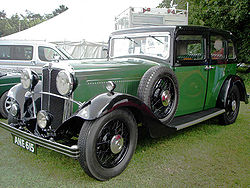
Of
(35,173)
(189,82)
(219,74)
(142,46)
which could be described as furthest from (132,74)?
(219,74)

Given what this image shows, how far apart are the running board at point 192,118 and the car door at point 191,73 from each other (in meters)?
0.10

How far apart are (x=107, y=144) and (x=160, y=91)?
1164mm

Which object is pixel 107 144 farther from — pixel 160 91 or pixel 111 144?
pixel 160 91

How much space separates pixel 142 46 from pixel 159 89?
980 millimetres

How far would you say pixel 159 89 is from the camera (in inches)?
135

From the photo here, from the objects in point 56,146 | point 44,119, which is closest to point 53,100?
point 44,119

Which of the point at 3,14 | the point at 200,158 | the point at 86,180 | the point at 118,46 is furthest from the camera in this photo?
the point at 3,14

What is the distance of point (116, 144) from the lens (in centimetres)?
276

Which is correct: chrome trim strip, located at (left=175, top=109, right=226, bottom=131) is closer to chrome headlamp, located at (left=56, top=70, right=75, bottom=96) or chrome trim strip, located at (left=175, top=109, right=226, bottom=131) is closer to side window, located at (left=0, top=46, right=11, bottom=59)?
chrome headlamp, located at (left=56, top=70, right=75, bottom=96)

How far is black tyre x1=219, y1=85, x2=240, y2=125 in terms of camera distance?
480cm

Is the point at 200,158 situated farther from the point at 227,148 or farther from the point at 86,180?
the point at 86,180

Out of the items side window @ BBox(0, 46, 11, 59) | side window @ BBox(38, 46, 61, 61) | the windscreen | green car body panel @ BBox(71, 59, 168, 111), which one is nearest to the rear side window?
side window @ BBox(0, 46, 11, 59)

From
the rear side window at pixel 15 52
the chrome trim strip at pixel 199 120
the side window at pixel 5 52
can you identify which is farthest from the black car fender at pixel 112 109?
the side window at pixel 5 52

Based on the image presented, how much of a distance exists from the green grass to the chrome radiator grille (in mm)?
564
